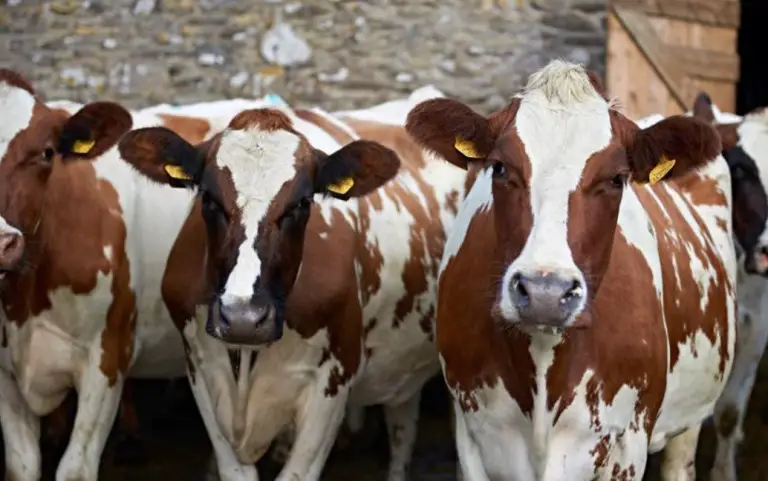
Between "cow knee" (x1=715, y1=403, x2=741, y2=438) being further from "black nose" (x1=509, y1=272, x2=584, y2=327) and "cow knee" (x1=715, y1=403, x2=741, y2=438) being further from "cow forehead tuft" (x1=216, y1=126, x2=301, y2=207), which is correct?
"black nose" (x1=509, y1=272, x2=584, y2=327)

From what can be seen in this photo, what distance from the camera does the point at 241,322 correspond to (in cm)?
493

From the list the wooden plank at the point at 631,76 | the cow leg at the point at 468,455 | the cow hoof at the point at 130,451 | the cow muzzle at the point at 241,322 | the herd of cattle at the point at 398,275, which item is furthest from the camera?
the wooden plank at the point at 631,76

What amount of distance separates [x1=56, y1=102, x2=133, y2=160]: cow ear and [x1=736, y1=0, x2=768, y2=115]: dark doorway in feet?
39.8

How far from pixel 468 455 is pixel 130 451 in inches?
152

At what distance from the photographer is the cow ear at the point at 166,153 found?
17.9ft

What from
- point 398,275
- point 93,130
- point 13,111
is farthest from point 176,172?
point 398,275

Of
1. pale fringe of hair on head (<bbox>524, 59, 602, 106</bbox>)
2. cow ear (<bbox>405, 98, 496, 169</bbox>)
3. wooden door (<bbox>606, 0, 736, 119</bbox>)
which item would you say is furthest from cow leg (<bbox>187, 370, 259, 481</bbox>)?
wooden door (<bbox>606, 0, 736, 119</bbox>)

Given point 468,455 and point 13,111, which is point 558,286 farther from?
point 13,111

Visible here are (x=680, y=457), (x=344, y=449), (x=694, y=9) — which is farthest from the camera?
(x=694, y=9)

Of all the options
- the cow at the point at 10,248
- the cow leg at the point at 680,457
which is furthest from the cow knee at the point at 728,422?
the cow at the point at 10,248

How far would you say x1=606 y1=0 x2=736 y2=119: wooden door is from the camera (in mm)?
9523

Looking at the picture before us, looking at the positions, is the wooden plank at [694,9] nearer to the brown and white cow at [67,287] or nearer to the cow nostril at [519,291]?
the brown and white cow at [67,287]

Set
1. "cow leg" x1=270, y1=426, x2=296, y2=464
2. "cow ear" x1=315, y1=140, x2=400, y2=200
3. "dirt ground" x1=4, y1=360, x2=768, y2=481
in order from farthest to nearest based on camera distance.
Result: "dirt ground" x1=4, y1=360, x2=768, y2=481 < "cow leg" x1=270, y1=426, x2=296, y2=464 < "cow ear" x1=315, y1=140, x2=400, y2=200

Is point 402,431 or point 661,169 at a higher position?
point 661,169
